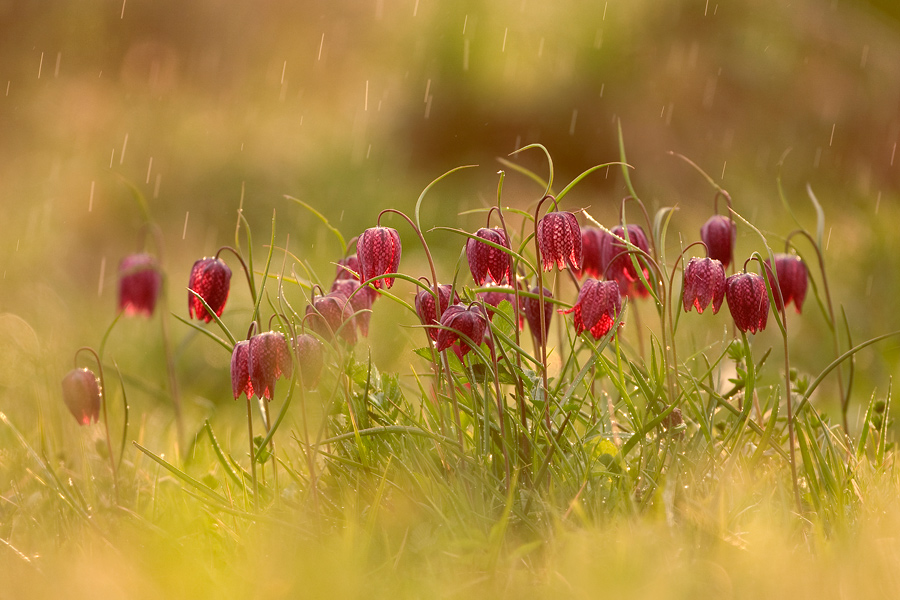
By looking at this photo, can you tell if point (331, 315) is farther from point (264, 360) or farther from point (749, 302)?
point (749, 302)

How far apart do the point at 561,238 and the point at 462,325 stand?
217mm

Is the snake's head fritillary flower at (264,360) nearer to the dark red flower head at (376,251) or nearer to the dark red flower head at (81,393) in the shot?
the dark red flower head at (376,251)

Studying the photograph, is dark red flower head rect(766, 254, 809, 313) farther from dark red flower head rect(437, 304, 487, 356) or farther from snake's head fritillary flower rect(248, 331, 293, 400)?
snake's head fritillary flower rect(248, 331, 293, 400)

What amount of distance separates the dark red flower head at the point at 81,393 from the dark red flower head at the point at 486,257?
843 mm

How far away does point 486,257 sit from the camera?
1395 millimetres

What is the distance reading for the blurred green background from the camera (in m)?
5.23

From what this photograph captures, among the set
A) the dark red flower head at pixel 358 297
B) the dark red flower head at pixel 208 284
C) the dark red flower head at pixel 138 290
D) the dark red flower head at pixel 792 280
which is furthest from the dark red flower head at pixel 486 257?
the dark red flower head at pixel 138 290

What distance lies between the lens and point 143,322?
3820 millimetres

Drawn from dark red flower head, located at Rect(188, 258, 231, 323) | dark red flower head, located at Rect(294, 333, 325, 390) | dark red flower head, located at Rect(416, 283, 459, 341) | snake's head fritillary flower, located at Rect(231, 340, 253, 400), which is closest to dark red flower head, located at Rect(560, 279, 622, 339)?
dark red flower head, located at Rect(416, 283, 459, 341)

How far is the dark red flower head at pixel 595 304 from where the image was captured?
1.38 meters

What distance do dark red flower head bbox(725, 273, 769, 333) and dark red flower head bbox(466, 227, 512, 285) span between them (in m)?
0.38

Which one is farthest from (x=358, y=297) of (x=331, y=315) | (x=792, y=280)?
(x=792, y=280)

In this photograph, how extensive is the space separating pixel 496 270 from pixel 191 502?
74 cm

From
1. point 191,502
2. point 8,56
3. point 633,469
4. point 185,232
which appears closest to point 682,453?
point 633,469
